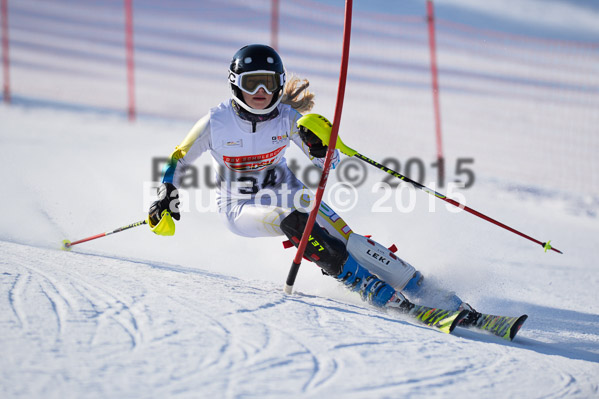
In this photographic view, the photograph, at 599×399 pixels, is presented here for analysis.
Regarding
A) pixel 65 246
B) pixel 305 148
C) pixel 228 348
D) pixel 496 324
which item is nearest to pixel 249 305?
pixel 228 348

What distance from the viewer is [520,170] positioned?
8969mm

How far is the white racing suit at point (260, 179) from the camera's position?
3.47 m

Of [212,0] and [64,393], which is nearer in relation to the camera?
[64,393]

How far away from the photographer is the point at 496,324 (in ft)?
10.1

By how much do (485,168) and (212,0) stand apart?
470 inches

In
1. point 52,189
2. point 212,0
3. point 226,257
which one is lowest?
point 226,257

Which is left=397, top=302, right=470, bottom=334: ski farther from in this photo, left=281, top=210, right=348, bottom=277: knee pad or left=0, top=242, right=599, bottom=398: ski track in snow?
left=281, top=210, right=348, bottom=277: knee pad

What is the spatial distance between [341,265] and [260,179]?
905mm

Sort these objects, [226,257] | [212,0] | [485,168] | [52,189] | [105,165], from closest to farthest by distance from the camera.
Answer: [226,257] < [52,189] < [105,165] < [485,168] < [212,0]

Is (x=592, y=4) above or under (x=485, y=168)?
above

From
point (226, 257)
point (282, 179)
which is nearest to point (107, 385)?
point (282, 179)

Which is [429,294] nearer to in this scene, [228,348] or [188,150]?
[228,348]

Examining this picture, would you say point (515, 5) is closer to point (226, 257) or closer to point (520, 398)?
point (226, 257)

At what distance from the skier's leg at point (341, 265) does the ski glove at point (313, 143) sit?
15.4 inches
